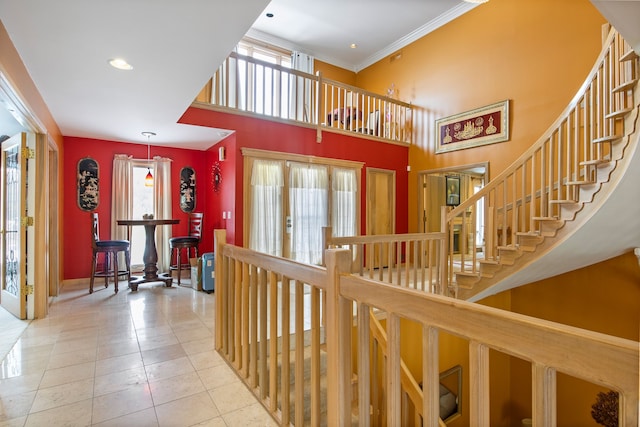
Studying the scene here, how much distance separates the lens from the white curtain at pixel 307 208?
4938 millimetres

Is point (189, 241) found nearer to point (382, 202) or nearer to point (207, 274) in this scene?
point (207, 274)

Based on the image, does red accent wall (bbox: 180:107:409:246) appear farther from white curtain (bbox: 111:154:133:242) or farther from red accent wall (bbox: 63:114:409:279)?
white curtain (bbox: 111:154:133:242)

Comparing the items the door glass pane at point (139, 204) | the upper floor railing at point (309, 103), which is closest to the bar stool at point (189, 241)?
the door glass pane at point (139, 204)

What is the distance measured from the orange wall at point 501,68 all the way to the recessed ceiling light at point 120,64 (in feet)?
16.5

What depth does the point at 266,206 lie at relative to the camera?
15.3 feet

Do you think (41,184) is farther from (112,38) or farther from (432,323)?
(432,323)

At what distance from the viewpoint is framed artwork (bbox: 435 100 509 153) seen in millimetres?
5023

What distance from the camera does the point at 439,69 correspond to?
6.02m

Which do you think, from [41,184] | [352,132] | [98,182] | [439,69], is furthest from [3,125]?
[439,69]

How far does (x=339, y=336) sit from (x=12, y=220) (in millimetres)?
4134

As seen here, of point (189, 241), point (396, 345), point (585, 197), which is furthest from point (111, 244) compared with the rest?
point (585, 197)

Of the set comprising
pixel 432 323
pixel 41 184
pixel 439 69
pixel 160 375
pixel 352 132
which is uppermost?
pixel 439 69

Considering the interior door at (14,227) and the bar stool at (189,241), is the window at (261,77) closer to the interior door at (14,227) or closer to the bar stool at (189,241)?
the bar stool at (189,241)

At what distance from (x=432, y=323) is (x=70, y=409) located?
2.18 m
